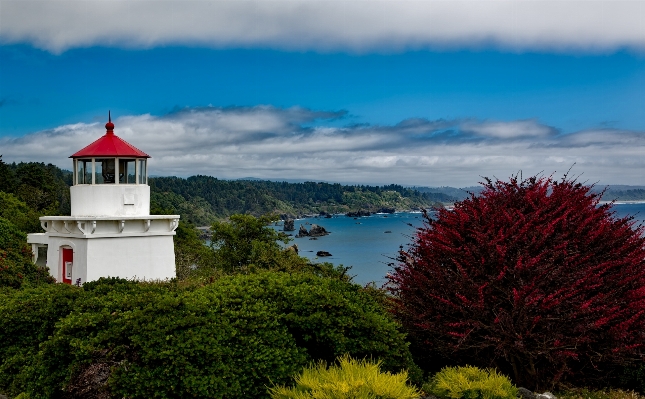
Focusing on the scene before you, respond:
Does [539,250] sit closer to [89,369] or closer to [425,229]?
[425,229]

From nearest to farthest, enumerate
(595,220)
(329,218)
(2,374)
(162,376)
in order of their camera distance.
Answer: (162,376) → (2,374) → (595,220) → (329,218)

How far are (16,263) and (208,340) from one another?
11116 millimetres

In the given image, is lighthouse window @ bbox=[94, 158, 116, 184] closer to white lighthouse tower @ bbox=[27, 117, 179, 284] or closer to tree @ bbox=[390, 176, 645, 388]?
white lighthouse tower @ bbox=[27, 117, 179, 284]

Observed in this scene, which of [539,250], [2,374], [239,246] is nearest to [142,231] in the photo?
[2,374]

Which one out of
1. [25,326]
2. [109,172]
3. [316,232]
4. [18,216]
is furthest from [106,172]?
[316,232]

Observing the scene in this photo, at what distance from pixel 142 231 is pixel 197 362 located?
8.62 meters

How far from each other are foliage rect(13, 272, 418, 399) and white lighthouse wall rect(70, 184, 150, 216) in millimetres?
6447

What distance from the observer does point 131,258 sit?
14289 millimetres

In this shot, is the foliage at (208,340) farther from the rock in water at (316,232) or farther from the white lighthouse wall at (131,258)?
the rock in water at (316,232)

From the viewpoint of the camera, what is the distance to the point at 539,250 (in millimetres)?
8188

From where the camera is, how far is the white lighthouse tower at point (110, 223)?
13859 mm

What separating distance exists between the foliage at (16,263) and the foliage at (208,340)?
7.72 meters

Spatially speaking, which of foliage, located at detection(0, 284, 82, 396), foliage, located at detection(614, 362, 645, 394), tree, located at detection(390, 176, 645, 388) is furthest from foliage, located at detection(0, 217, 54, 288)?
foliage, located at detection(614, 362, 645, 394)

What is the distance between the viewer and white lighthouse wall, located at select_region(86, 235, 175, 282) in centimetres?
1392
